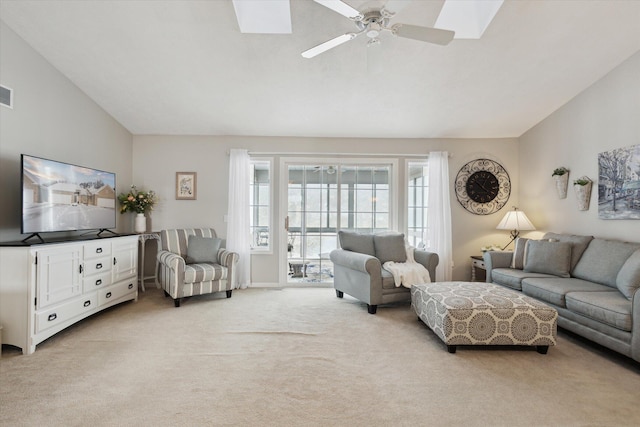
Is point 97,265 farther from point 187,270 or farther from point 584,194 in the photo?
point 584,194

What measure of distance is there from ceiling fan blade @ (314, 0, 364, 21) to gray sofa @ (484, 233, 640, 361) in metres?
2.85

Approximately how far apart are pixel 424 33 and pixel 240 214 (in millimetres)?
3454

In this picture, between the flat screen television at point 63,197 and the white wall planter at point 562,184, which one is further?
the white wall planter at point 562,184

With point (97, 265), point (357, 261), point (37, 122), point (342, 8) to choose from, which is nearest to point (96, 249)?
point (97, 265)

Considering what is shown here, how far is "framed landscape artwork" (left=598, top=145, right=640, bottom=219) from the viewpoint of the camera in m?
3.25

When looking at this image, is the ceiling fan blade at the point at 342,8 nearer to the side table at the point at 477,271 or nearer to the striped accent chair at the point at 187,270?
the striped accent chair at the point at 187,270

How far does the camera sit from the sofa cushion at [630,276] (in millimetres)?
2705

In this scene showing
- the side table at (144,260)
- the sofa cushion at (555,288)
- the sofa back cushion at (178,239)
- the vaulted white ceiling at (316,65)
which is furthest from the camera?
the side table at (144,260)

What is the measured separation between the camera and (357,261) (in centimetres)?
385

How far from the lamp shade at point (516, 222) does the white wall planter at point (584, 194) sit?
0.71 metres

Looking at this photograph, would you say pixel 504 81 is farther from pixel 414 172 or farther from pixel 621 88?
pixel 414 172

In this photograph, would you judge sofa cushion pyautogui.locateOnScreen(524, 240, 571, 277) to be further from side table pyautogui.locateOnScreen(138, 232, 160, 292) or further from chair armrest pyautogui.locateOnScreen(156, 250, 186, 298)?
side table pyautogui.locateOnScreen(138, 232, 160, 292)

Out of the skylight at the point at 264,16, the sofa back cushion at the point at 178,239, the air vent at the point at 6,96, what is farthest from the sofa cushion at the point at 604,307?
the air vent at the point at 6,96

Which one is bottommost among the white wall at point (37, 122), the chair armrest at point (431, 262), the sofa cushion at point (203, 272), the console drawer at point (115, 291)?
the console drawer at point (115, 291)
